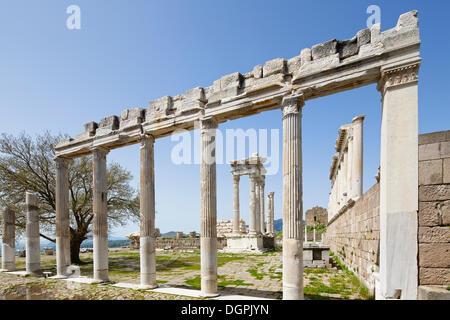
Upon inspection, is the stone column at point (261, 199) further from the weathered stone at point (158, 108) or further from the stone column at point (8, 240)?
the stone column at point (8, 240)

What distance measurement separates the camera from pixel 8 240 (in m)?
13.3

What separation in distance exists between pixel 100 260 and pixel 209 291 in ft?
15.9

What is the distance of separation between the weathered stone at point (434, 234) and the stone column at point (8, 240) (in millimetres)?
17550

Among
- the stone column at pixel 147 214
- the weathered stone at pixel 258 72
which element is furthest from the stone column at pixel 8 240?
the weathered stone at pixel 258 72

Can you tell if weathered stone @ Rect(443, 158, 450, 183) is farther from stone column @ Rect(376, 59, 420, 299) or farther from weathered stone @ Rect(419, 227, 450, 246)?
weathered stone @ Rect(419, 227, 450, 246)

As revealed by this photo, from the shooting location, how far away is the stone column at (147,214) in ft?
27.3

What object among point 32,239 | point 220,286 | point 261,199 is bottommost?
point 220,286

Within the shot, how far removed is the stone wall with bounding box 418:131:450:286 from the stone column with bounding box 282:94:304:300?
93.4 inches

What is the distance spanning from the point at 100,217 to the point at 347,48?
393 inches

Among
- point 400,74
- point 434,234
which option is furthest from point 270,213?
point 400,74

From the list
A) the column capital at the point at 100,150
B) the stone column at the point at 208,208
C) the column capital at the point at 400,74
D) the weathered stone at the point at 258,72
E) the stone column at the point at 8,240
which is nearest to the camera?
the column capital at the point at 400,74

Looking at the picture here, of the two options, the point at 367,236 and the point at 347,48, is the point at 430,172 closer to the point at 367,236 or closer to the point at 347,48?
the point at 347,48
